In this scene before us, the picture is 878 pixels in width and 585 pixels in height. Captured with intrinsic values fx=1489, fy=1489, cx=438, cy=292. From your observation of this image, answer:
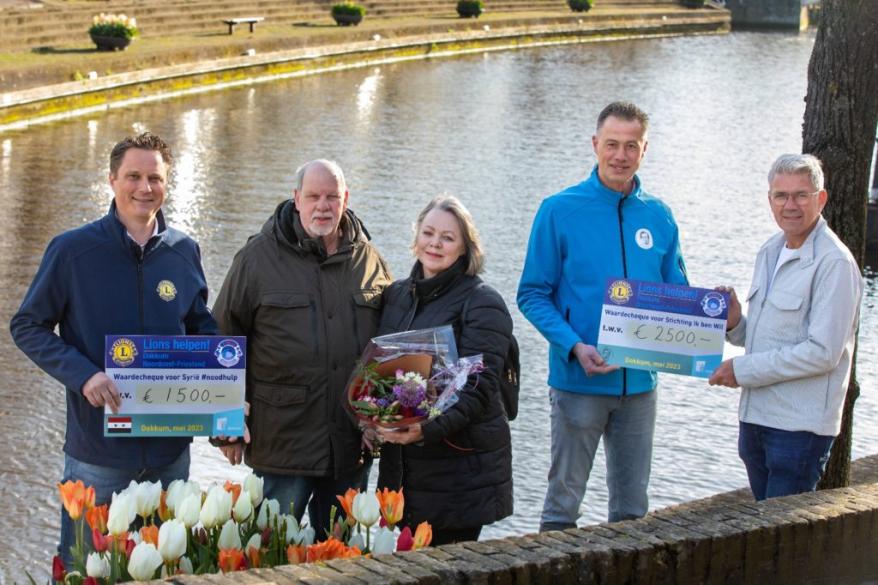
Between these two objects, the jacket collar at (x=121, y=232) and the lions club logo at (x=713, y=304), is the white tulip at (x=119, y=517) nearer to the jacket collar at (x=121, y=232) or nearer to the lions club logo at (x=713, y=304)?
the jacket collar at (x=121, y=232)

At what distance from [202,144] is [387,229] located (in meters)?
6.16

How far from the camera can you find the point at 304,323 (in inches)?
195

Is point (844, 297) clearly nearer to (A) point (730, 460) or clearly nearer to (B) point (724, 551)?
(B) point (724, 551)

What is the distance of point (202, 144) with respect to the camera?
64.3ft

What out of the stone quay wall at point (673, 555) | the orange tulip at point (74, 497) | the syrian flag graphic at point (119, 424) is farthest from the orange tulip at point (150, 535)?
the syrian flag graphic at point (119, 424)

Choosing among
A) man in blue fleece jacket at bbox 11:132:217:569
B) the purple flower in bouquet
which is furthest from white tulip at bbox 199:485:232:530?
the purple flower in bouquet

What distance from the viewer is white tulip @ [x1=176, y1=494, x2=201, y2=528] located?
4070 mm

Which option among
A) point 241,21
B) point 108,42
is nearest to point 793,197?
point 108,42

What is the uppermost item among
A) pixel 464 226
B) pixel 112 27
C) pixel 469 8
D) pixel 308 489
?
pixel 469 8

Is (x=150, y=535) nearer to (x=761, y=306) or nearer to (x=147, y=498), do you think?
(x=147, y=498)

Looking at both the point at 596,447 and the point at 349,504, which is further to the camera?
the point at 596,447

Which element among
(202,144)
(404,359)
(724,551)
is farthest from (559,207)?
(202,144)

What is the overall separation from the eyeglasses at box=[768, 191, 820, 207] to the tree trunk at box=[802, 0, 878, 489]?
1154mm

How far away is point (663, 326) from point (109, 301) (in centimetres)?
186
